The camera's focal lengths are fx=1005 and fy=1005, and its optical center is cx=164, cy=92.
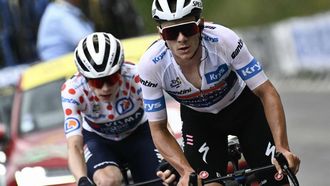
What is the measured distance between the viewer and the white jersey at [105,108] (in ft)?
25.3

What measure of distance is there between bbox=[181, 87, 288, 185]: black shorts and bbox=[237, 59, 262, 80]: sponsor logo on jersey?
49 cm

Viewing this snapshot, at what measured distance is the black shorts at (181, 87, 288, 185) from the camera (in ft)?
22.7

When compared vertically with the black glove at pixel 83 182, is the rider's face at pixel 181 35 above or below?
above

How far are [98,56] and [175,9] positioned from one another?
1335mm

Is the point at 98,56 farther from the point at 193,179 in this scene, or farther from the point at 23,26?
the point at 23,26

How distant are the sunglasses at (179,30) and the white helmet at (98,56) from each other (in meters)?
1.19

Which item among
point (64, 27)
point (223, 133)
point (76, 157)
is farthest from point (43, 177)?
point (64, 27)

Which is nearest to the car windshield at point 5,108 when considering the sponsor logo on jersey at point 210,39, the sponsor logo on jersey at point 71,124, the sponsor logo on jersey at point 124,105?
the sponsor logo on jersey at point 124,105

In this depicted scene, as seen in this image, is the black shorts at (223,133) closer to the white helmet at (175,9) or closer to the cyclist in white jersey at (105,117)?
the cyclist in white jersey at (105,117)

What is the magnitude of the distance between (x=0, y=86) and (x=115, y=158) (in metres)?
7.88

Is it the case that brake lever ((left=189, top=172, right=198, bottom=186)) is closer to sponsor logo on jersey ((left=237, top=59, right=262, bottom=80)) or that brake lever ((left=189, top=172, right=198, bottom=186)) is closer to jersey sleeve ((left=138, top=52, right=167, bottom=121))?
jersey sleeve ((left=138, top=52, right=167, bottom=121))

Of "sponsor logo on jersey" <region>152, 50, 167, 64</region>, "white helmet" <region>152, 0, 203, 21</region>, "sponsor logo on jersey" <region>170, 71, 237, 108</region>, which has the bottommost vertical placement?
"sponsor logo on jersey" <region>170, 71, 237, 108</region>

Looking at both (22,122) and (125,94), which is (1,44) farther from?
(125,94)

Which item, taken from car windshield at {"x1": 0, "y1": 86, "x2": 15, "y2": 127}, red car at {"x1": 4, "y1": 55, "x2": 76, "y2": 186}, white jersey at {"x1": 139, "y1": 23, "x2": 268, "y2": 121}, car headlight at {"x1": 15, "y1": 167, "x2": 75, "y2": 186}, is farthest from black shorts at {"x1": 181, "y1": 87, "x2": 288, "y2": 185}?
car windshield at {"x1": 0, "y1": 86, "x2": 15, "y2": 127}
